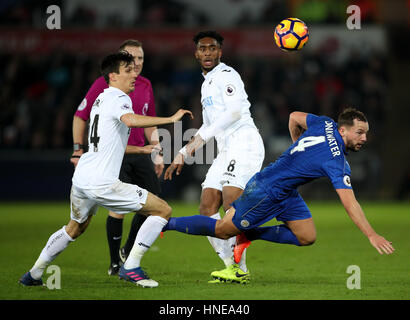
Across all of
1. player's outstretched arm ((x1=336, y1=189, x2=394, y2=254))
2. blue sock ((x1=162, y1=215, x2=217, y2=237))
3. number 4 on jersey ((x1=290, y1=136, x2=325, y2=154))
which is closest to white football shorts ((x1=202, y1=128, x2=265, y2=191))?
blue sock ((x1=162, y1=215, x2=217, y2=237))

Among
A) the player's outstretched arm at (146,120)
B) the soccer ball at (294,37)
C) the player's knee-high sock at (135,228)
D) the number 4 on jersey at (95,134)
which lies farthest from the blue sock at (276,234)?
the soccer ball at (294,37)

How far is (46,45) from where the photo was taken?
19500 mm

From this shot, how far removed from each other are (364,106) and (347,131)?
14422 mm

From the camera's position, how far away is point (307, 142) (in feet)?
21.5

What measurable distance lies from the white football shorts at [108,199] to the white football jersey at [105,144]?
0.06 meters

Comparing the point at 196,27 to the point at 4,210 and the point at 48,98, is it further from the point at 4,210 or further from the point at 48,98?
the point at 4,210

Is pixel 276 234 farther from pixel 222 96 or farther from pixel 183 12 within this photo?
pixel 183 12

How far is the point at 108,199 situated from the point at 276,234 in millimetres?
1664

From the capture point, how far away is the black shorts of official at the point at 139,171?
26.6 ft

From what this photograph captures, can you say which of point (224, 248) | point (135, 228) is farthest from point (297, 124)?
point (135, 228)

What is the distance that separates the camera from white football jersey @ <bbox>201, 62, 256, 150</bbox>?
23.8ft

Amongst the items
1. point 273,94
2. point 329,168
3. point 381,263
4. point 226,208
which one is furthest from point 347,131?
point 273,94

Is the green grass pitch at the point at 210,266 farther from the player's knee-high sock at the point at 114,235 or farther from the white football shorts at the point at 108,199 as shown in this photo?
the white football shorts at the point at 108,199

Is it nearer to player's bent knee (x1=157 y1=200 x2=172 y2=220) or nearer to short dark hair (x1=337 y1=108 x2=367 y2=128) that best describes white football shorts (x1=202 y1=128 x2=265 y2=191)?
player's bent knee (x1=157 y1=200 x2=172 y2=220)
